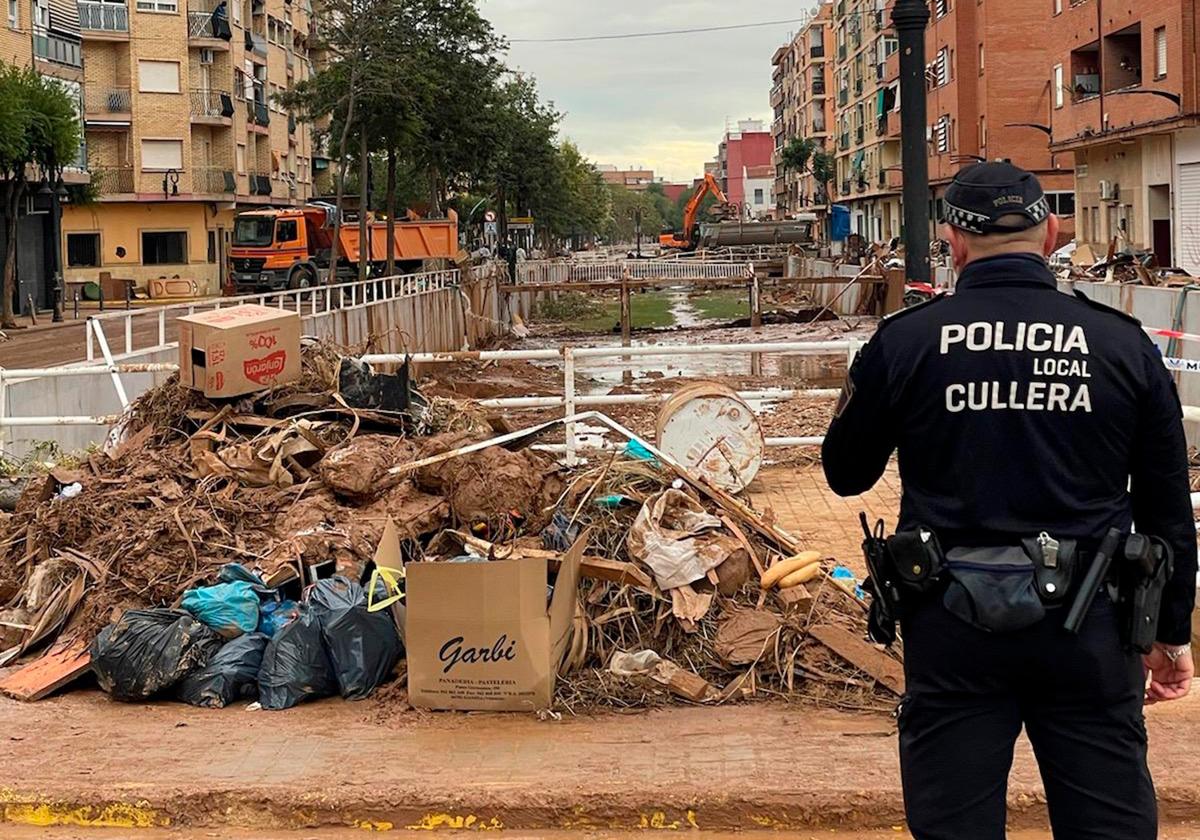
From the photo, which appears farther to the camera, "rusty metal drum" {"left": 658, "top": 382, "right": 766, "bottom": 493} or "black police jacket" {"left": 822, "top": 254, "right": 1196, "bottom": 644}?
"rusty metal drum" {"left": 658, "top": 382, "right": 766, "bottom": 493}

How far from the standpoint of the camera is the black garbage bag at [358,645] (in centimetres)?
616

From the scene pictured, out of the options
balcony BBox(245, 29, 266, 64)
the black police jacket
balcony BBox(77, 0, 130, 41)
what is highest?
balcony BBox(245, 29, 266, 64)

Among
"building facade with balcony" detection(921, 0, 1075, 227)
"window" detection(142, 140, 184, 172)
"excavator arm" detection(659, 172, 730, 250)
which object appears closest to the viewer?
"building facade with balcony" detection(921, 0, 1075, 227)

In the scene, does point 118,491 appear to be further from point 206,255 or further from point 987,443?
point 206,255

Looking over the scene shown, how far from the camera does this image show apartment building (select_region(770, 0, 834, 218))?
112000 millimetres

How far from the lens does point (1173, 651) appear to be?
3.38 metres

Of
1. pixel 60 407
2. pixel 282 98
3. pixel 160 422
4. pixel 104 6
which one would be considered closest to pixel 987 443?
pixel 160 422

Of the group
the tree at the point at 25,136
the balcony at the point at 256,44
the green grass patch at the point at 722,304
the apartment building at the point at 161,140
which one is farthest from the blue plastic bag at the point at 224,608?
the balcony at the point at 256,44

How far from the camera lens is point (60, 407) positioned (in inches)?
623

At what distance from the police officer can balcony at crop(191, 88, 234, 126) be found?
61.3 m

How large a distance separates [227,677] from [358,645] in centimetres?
57

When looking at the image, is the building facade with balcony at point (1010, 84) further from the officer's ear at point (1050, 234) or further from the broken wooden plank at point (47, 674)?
the officer's ear at point (1050, 234)

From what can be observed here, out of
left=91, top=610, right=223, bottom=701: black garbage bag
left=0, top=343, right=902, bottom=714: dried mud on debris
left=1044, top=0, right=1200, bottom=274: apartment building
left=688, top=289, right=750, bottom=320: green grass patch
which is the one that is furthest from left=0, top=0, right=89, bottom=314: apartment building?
left=91, top=610, right=223, bottom=701: black garbage bag

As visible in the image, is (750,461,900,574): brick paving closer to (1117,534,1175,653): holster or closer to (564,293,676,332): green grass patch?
(1117,534,1175,653): holster
